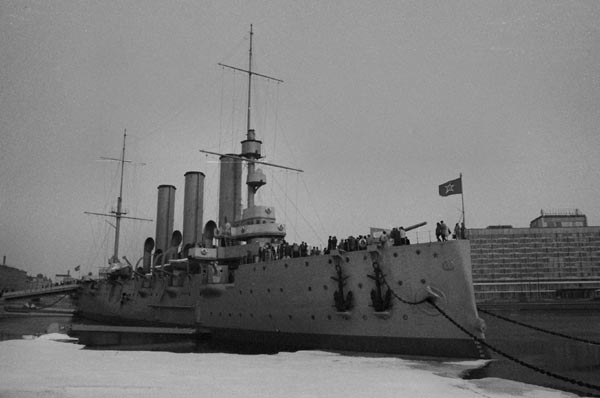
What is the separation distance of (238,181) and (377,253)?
12.3 meters

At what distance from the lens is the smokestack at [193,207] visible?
25984mm

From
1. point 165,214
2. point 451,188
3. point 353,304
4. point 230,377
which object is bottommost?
point 230,377

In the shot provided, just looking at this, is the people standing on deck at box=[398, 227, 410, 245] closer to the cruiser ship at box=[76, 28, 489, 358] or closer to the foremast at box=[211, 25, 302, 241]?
the cruiser ship at box=[76, 28, 489, 358]

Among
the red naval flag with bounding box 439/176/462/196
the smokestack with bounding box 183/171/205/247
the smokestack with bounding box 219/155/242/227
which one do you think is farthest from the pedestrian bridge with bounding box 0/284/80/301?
the red naval flag with bounding box 439/176/462/196

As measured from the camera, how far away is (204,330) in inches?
849

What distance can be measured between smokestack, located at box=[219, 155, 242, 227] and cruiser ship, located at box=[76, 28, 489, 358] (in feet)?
0.18

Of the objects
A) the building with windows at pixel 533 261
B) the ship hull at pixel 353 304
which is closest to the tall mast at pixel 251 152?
the ship hull at pixel 353 304

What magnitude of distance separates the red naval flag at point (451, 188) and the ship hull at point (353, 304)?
171 centimetres

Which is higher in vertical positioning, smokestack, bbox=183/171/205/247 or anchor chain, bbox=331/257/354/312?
smokestack, bbox=183/171/205/247

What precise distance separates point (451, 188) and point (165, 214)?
19.8m

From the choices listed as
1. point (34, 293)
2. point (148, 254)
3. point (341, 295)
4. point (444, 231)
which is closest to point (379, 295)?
point (341, 295)

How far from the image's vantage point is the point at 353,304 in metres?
15.1

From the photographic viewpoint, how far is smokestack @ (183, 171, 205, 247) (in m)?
26.0

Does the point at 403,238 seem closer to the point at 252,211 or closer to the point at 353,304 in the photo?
the point at 353,304
